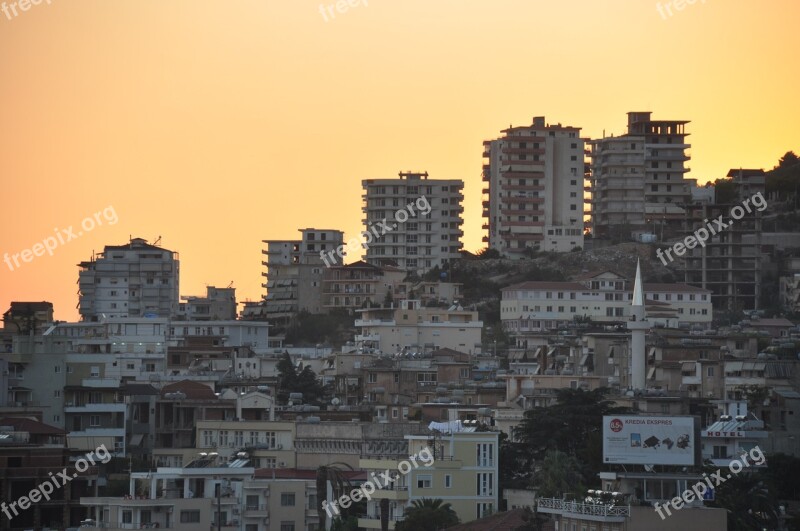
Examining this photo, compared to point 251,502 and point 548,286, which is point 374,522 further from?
point 548,286

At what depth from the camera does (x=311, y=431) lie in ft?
315

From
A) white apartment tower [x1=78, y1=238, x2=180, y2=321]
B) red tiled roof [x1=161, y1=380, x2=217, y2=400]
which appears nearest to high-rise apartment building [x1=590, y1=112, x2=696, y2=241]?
white apartment tower [x1=78, y1=238, x2=180, y2=321]

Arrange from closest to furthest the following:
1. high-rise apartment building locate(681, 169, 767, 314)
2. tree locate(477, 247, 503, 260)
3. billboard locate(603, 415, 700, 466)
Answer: billboard locate(603, 415, 700, 466) → high-rise apartment building locate(681, 169, 767, 314) → tree locate(477, 247, 503, 260)

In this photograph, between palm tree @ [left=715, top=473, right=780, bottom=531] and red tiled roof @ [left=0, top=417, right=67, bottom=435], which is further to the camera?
red tiled roof @ [left=0, top=417, right=67, bottom=435]

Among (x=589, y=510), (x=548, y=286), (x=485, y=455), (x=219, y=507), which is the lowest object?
(x=219, y=507)

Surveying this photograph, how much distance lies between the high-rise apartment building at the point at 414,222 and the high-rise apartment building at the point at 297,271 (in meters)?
3.10

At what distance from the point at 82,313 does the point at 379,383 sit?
47.9 m

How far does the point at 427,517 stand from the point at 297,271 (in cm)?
8678

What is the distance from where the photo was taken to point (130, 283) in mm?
164000

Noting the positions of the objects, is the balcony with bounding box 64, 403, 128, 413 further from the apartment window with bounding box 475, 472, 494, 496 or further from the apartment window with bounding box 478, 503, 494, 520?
the apartment window with bounding box 478, 503, 494, 520

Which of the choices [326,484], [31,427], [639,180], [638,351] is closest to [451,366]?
[638,351]

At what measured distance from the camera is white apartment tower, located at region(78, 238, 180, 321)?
536 feet

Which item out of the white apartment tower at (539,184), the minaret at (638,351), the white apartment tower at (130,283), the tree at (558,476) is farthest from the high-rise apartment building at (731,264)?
the tree at (558,476)

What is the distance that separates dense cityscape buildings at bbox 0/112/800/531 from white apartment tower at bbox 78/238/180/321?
0.53 feet
